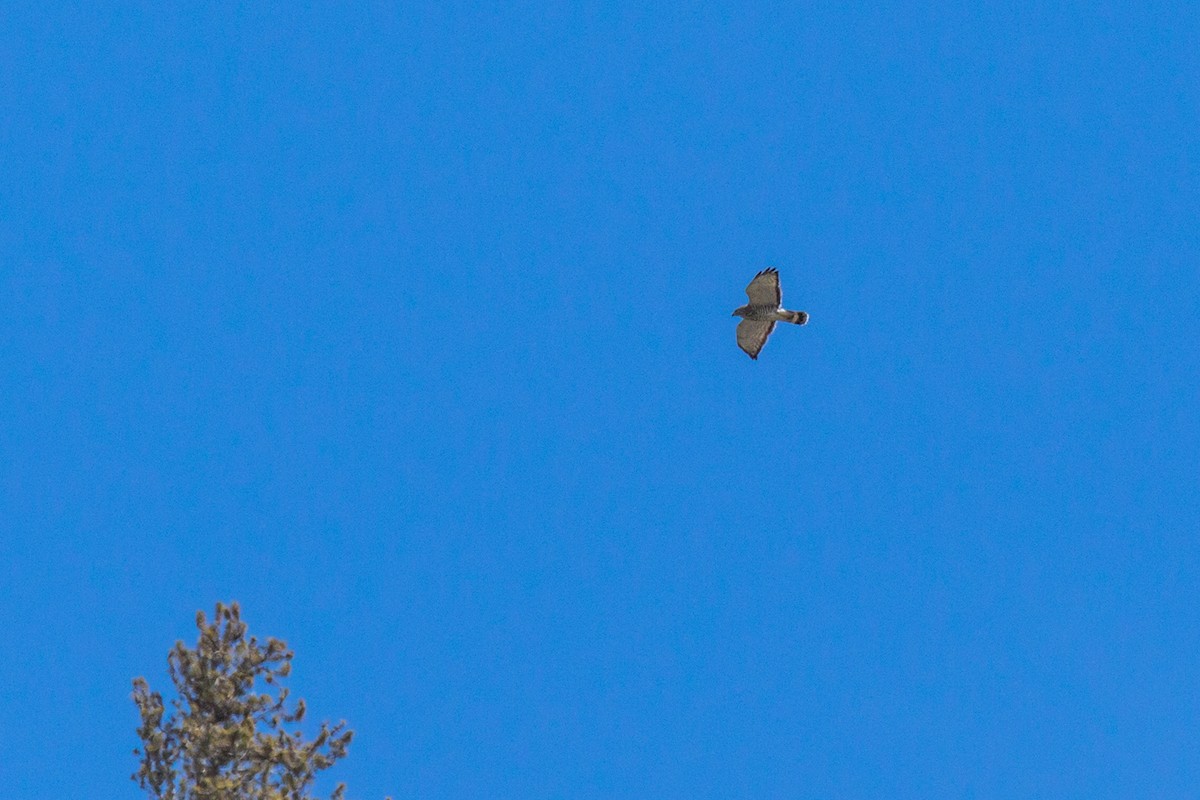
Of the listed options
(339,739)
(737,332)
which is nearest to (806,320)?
(737,332)

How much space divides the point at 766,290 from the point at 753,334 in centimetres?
133

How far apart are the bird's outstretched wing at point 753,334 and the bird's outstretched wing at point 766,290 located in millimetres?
561

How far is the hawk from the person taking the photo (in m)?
26.4

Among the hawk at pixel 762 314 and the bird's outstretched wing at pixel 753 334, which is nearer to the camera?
the hawk at pixel 762 314

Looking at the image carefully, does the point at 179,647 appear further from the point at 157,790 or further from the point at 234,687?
the point at 157,790

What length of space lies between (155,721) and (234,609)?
1.74 m

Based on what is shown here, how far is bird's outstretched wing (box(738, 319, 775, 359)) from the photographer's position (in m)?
27.2

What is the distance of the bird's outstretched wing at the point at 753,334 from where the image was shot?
89.4ft

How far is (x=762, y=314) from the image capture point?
88.4 feet

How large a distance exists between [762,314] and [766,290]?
65 cm

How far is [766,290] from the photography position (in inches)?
1045

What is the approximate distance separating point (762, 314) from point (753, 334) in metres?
0.69

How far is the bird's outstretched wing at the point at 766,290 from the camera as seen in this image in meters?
26.2

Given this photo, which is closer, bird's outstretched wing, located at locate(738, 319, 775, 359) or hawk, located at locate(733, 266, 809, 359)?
hawk, located at locate(733, 266, 809, 359)
